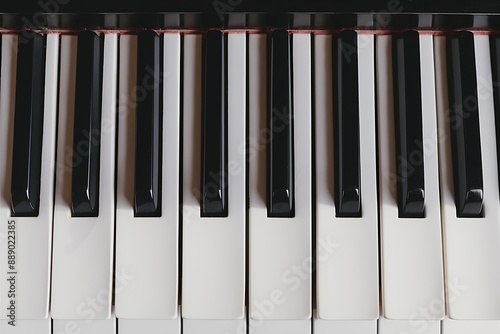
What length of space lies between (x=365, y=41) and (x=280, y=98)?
146 millimetres

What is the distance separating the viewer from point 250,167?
806mm

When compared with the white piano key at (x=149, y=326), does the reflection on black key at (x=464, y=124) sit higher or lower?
higher

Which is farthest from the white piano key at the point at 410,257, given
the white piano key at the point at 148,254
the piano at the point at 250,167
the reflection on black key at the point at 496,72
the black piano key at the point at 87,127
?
the black piano key at the point at 87,127

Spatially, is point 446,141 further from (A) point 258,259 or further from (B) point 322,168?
(A) point 258,259

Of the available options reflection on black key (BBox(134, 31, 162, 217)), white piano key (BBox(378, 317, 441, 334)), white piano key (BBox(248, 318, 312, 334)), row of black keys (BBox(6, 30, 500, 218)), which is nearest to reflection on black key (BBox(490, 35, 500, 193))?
row of black keys (BBox(6, 30, 500, 218))

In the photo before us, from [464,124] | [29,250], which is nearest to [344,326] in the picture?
[464,124]

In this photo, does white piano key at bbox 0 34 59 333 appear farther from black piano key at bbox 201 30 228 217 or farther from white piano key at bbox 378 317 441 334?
white piano key at bbox 378 317 441 334

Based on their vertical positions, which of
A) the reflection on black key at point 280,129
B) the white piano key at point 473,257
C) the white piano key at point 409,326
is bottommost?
the white piano key at point 409,326

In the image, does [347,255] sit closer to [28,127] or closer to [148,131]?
[148,131]

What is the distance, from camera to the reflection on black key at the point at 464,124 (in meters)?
0.78

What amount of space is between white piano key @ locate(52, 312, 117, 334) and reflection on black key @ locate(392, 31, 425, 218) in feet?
1.37

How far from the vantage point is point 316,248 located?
79 cm

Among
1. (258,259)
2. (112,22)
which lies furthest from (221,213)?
(112,22)

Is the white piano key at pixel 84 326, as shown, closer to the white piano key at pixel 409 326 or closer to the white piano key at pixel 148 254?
the white piano key at pixel 148 254
